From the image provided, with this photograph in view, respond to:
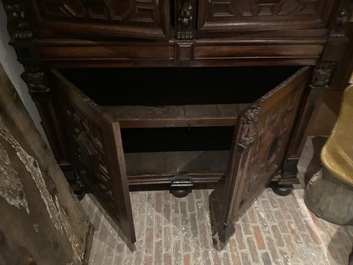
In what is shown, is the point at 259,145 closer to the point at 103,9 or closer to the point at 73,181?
the point at 103,9

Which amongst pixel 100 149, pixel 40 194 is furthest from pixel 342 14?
pixel 40 194

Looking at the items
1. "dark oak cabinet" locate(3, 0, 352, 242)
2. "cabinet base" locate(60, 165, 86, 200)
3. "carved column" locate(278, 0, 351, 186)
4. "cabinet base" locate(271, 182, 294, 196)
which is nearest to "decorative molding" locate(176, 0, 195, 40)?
"dark oak cabinet" locate(3, 0, 352, 242)

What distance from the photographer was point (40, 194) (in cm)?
104

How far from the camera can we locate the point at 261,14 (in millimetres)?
1028

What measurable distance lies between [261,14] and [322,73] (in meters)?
0.35

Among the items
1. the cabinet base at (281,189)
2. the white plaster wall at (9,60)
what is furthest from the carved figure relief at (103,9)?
the cabinet base at (281,189)

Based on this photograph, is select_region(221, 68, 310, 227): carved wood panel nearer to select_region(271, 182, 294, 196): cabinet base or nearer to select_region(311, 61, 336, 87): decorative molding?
select_region(311, 61, 336, 87): decorative molding

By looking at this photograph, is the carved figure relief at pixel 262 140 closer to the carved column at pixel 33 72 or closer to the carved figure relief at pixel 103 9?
the carved figure relief at pixel 103 9

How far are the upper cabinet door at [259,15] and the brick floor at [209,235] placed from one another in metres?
0.87

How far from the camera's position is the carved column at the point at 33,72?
3.28 ft

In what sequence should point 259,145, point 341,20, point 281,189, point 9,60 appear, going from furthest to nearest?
point 281,189
point 9,60
point 259,145
point 341,20

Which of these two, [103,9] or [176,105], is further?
[176,105]

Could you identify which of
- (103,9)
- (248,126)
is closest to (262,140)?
(248,126)

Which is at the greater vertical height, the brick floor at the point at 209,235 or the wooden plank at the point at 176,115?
the wooden plank at the point at 176,115
